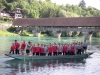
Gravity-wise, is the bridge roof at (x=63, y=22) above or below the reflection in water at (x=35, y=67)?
above

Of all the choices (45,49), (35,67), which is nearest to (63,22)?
(45,49)

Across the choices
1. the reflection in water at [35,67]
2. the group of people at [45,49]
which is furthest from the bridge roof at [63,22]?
the reflection in water at [35,67]

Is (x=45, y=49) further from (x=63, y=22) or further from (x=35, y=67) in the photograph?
(x=63, y=22)

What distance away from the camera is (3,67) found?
23.8 metres

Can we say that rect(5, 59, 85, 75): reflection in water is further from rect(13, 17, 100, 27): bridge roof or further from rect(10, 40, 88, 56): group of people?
rect(13, 17, 100, 27): bridge roof

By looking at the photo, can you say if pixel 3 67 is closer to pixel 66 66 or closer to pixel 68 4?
pixel 66 66

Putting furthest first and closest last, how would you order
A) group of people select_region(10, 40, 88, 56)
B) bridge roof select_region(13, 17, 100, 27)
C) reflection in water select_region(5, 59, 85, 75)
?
bridge roof select_region(13, 17, 100, 27)
group of people select_region(10, 40, 88, 56)
reflection in water select_region(5, 59, 85, 75)

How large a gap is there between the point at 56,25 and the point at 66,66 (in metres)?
53.7

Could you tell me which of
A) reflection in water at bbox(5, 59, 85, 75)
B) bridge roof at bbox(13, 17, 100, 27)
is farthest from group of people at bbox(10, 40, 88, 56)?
bridge roof at bbox(13, 17, 100, 27)

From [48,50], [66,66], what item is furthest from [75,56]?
[66,66]

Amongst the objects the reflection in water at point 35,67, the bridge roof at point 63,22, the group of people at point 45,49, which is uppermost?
the bridge roof at point 63,22

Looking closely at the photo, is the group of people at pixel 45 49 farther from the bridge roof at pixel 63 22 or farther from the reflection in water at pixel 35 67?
the bridge roof at pixel 63 22

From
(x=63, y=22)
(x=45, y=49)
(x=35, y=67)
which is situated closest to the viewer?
(x=35, y=67)

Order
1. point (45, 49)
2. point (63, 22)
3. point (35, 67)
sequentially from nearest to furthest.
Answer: point (35, 67) → point (45, 49) → point (63, 22)
